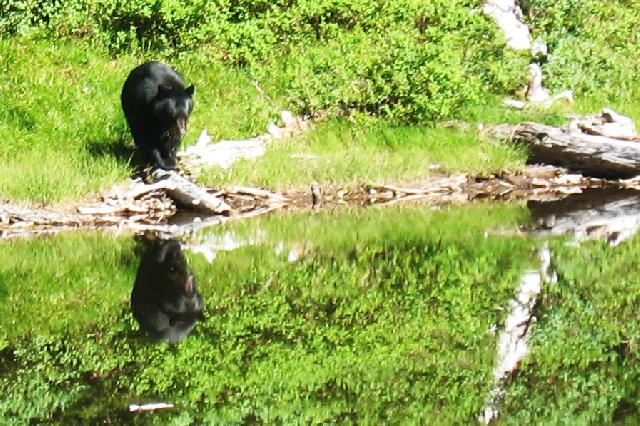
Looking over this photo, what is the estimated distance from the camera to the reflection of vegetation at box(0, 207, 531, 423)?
16.6 feet

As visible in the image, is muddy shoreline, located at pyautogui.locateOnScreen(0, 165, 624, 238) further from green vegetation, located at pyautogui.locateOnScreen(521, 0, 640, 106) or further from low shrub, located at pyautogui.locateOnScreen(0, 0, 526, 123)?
green vegetation, located at pyautogui.locateOnScreen(521, 0, 640, 106)

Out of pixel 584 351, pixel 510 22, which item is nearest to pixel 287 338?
pixel 584 351

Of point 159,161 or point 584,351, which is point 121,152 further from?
point 584,351

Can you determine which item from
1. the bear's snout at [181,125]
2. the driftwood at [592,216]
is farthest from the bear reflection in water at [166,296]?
the driftwood at [592,216]

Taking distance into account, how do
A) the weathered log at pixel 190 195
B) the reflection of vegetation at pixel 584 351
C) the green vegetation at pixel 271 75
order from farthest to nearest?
the green vegetation at pixel 271 75
the weathered log at pixel 190 195
the reflection of vegetation at pixel 584 351

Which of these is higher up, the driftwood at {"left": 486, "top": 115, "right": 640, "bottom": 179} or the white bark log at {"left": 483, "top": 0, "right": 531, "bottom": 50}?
the white bark log at {"left": 483, "top": 0, "right": 531, "bottom": 50}

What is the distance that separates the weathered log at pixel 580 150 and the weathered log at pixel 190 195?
460 centimetres

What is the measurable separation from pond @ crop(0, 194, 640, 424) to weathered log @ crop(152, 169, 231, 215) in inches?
51.5

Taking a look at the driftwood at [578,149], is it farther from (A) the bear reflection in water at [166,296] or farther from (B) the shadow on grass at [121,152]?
(A) the bear reflection in water at [166,296]

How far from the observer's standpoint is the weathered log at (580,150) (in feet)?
47.9

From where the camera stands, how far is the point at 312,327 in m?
6.72

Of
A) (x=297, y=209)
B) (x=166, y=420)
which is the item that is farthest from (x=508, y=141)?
(x=166, y=420)

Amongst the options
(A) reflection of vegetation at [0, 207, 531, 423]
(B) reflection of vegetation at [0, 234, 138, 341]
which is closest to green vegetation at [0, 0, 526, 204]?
(B) reflection of vegetation at [0, 234, 138, 341]

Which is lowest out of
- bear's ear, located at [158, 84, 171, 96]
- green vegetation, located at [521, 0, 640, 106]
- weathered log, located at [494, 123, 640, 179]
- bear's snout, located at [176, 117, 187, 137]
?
weathered log, located at [494, 123, 640, 179]
